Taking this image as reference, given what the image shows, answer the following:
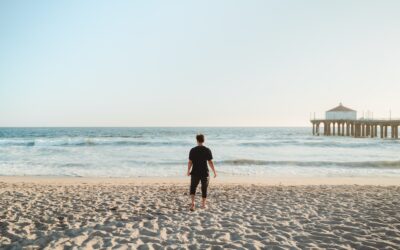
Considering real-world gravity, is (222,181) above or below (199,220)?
below

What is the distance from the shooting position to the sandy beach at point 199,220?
473 centimetres

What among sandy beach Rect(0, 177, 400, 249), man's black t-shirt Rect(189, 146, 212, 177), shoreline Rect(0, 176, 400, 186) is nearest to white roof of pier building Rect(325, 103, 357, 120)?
shoreline Rect(0, 176, 400, 186)

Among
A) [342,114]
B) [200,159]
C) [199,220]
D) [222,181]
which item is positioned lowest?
[222,181]

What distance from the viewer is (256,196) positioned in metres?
8.26

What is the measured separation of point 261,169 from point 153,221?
11.4 metres

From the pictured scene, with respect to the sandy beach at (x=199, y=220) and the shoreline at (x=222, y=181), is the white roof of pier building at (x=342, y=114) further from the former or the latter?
the sandy beach at (x=199, y=220)

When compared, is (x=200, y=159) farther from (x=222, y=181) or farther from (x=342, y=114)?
A: (x=342, y=114)

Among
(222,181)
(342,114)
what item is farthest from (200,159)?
(342,114)

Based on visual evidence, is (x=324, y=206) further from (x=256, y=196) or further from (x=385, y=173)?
(x=385, y=173)

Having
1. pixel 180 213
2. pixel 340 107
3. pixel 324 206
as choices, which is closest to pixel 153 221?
pixel 180 213

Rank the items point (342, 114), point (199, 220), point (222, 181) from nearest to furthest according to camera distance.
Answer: point (199, 220) < point (222, 181) < point (342, 114)

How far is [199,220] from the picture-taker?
19.4 ft

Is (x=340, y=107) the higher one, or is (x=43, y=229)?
(x=340, y=107)

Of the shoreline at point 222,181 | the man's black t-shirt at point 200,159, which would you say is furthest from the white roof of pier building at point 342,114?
the man's black t-shirt at point 200,159
